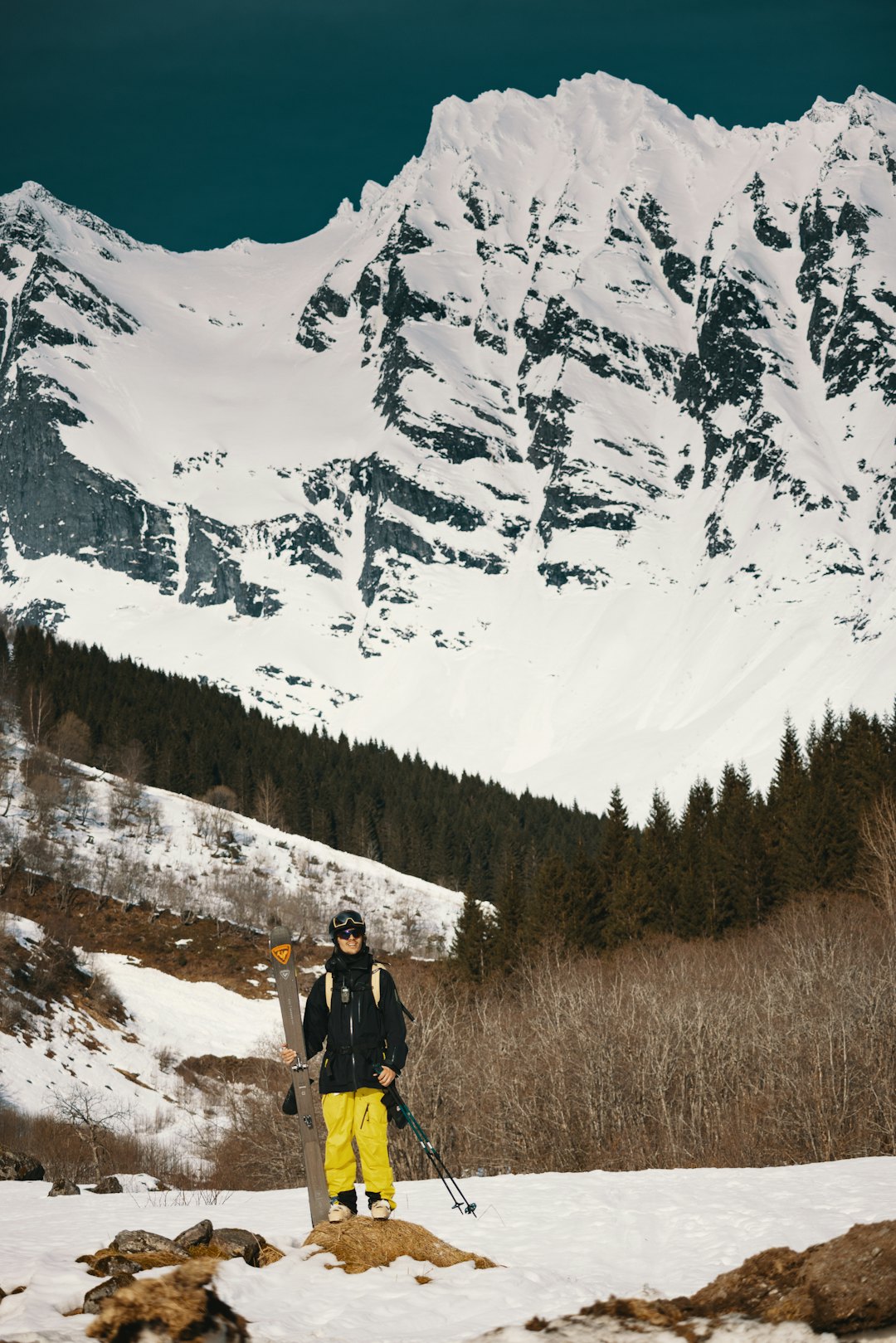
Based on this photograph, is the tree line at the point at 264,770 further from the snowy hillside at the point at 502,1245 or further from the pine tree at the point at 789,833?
the snowy hillside at the point at 502,1245

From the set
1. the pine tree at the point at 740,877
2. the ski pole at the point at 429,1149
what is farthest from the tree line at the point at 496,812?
the ski pole at the point at 429,1149

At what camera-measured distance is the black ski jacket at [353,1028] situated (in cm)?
1078

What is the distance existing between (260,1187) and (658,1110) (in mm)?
12219

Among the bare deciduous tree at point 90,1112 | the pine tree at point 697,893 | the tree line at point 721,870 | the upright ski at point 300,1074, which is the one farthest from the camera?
the pine tree at point 697,893

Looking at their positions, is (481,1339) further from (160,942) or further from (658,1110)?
(160,942)

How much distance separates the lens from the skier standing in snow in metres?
10.8

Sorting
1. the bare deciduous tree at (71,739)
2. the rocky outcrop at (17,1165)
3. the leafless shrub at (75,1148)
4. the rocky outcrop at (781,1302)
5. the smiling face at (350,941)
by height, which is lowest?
the leafless shrub at (75,1148)

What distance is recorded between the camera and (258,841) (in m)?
84.3

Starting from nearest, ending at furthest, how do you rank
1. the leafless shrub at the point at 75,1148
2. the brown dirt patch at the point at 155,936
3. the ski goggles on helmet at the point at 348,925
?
the ski goggles on helmet at the point at 348,925 < the leafless shrub at the point at 75,1148 < the brown dirt patch at the point at 155,936

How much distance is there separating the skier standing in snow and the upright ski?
0.11 meters

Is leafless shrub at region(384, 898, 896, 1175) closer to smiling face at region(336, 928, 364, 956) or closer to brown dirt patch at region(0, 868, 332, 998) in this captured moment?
smiling face at region(336, 928, 364, 956)

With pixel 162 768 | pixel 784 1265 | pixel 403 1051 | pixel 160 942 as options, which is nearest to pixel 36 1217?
pixel 403 1051

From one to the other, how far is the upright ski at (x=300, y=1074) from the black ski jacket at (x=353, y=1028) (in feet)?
0.51

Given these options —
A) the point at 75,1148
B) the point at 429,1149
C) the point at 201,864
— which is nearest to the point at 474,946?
the point at 201,864
